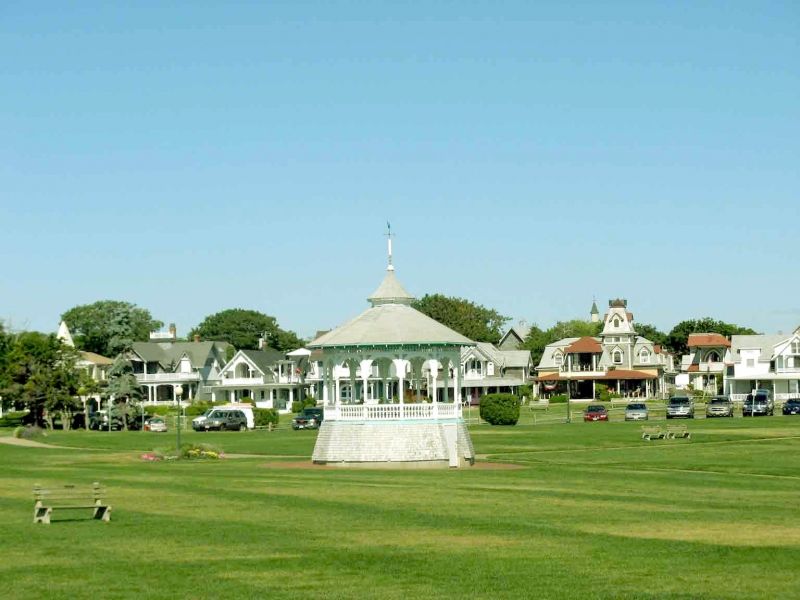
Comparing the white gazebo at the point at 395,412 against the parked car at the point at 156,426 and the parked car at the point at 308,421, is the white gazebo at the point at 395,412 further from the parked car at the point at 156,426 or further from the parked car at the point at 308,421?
the parked car at the point at 156,426

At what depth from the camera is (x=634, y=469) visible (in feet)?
164

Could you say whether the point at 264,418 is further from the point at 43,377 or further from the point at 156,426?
the point at 43,377

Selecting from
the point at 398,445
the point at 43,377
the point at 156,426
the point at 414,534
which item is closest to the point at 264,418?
the point at 156,426

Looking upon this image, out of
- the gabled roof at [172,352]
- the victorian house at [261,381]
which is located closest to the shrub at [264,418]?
the victorian house at [261,381]

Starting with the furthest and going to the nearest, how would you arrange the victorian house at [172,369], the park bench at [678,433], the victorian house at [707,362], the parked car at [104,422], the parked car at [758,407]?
1. the victorian house at [707,362]
2. the victorian house at [172,369]
3. the parked car at [758,407]
4. the parked car at [104,422]
5. the park bench at [678,433]

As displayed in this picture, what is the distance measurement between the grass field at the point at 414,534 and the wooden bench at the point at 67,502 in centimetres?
48

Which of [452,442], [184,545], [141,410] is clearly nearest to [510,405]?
[141,410]

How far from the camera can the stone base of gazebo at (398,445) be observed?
2044 inches

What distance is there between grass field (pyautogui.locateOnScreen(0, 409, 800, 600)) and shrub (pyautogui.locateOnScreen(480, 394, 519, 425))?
38775 millimetres

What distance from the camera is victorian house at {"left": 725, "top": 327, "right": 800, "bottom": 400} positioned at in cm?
13212

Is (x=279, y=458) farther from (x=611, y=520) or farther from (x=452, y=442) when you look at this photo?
(x=611, y=520)

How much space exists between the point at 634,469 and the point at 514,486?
35.1 feet

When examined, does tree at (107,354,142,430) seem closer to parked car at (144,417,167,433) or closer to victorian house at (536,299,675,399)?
parked car at (144,417,167,433)

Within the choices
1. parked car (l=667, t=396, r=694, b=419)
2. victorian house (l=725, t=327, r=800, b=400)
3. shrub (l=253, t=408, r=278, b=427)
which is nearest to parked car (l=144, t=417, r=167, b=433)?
shrub (l=253, t=408, r=278, b=427)
